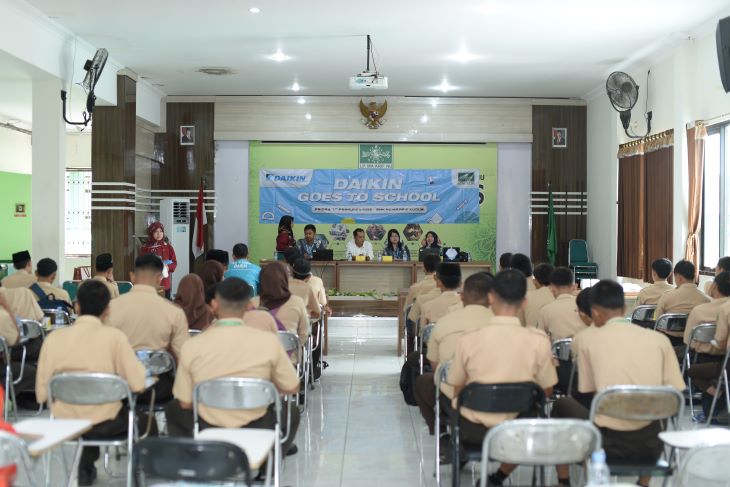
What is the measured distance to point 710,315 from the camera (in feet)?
18.8

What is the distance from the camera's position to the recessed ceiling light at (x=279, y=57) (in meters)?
10.8

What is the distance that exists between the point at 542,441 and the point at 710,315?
3.27 m

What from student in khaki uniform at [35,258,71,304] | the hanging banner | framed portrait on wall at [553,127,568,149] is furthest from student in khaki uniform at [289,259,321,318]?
framed portrait on wall at [553,127,568,149]

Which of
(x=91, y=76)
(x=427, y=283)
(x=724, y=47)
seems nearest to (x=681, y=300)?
(x=427, y=283)

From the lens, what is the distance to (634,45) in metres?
10.3

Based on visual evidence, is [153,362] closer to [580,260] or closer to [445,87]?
[445,87]

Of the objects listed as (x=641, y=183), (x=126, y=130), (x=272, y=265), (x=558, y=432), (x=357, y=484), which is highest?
(x=126, y=130)

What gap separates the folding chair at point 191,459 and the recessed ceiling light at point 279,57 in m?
8.62

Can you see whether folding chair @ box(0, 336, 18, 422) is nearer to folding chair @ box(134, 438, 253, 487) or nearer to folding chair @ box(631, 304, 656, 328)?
folding chair @ box(134, 438, 253, 487)

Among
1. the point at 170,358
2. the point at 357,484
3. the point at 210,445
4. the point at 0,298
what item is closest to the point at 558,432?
the point at 210,445

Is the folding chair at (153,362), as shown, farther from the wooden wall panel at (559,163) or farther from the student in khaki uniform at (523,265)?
the wooden wall panel at (559,163)

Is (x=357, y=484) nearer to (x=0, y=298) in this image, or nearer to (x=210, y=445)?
(x=210, y=445)

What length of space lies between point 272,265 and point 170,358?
1.70 meters

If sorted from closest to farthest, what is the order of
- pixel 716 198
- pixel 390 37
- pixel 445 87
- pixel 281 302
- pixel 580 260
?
pixel 281 302 < pixel 716 198 < pixel 390 37 < pixel 445 87 < pixel 580 260
